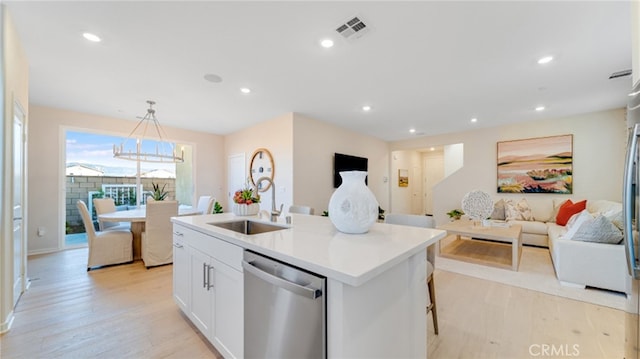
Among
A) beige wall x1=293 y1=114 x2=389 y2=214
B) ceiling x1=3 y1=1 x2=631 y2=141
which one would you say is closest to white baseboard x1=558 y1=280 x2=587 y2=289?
ceiling x1=3 y1=1 x2=631 y2=141

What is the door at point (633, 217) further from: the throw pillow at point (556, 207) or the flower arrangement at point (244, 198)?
the throw pillow at point (556, 207)

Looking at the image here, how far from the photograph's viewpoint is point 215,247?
1.59 metres

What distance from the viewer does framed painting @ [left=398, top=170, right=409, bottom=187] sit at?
789 cm

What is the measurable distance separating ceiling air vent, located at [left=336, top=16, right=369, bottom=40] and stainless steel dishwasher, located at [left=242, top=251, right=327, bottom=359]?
1.92 m

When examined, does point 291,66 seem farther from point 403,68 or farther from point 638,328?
point 638,328

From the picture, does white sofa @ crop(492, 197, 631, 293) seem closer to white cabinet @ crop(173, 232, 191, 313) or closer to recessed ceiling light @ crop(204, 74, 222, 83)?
white cabinet @ crop(173, 232, 191, 313)

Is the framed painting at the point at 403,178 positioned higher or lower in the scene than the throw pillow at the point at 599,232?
higher

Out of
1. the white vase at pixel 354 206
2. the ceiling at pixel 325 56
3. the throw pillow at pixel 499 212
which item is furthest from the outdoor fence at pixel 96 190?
the throw pillow at pixel 499 212

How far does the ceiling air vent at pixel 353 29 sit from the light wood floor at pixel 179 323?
2.53 metres

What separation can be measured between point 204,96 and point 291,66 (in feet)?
5.53

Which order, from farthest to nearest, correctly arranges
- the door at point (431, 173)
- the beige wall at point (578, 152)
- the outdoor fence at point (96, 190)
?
the door at point (431, 173) < the outdoor fence at point (96, 190) < the beige wall at point (578, 152)

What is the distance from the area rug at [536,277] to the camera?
2.39 meters

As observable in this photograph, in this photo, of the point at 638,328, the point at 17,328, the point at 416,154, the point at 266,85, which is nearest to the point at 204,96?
the point at 266,85

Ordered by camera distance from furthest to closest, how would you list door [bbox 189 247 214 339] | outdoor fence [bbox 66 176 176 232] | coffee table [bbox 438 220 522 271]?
1. outdoor fence [bbox 66 176 176 232]
2. coffee table [bbox 438 220 522 271]
3. door [bbox 189 247 214 339]
